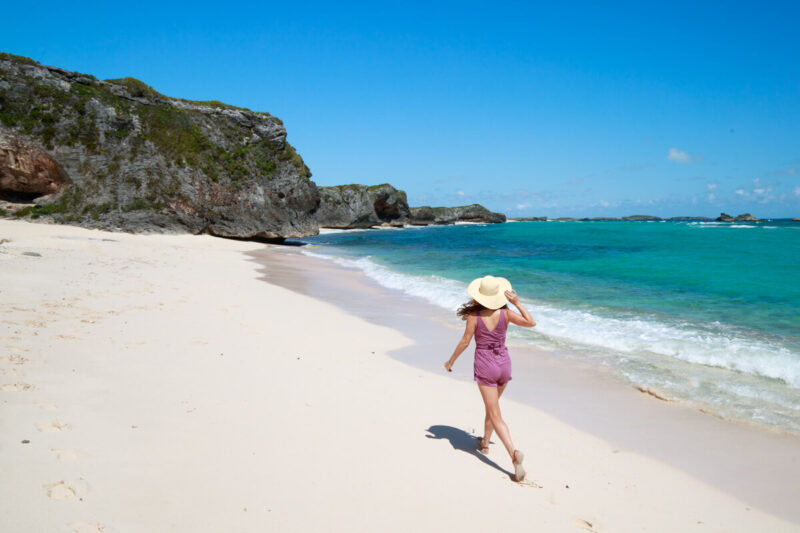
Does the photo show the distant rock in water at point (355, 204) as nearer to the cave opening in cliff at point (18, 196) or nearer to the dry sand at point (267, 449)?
the cave opening in cliff at point (18, 196)

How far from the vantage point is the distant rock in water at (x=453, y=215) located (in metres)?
110

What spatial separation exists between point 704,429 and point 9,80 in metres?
37.0

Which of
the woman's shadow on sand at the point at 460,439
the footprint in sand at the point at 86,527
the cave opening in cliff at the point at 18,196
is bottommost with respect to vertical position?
the woman's shadow on sand at the point at 460,439

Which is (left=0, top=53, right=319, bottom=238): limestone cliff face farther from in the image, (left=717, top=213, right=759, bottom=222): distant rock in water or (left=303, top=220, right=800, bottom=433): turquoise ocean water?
(left=717, top=213, right=759, bottom=222): distant rock in water

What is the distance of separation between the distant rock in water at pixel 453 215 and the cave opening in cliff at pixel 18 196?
82.3 metres

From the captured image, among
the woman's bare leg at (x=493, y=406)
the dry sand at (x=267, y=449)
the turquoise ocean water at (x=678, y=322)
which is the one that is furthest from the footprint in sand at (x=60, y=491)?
the turquoise ocean water at (x=678, y=322)

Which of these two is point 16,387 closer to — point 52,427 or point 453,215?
point 52,427

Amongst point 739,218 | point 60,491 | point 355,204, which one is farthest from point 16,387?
point 739,218

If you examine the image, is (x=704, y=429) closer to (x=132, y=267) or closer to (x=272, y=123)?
(x=132, y=267)

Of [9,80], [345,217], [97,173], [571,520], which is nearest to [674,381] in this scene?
[571,520]

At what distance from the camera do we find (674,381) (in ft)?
21.3

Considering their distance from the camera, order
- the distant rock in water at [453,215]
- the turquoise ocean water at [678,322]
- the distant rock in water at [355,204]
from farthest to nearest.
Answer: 1. the distant rock in water at [453,215]
2. the distant rock in water at [355,204]
3. the turquoise ocean water at [678,322]

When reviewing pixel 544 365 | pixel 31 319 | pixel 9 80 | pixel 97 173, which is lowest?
pixel 544 365

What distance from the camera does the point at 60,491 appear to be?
8.49 feet
